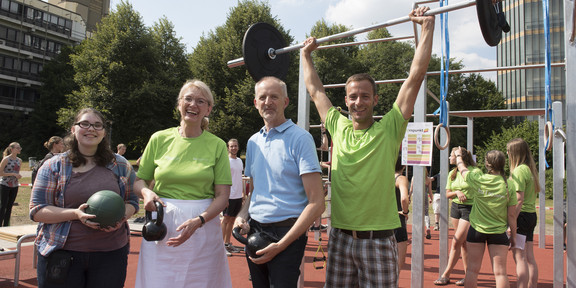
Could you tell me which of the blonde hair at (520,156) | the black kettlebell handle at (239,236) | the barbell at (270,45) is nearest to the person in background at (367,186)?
the barbell at (270,45)

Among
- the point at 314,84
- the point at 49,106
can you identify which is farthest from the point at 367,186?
the point at 49,106

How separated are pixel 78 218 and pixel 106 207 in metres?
0.20

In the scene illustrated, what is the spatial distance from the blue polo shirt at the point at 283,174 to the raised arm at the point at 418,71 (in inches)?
24.3

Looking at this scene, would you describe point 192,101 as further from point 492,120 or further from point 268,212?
point 492,120

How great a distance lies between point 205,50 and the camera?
25562 mm

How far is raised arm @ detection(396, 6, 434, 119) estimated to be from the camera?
241 cm

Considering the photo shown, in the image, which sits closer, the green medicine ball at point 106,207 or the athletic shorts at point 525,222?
the green medicine ball at point 106,207

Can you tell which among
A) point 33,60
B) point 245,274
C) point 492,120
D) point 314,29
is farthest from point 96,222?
point 33,60

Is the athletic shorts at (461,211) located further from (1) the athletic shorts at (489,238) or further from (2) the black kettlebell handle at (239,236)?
(2) the black kettlebell handle at (239,236)

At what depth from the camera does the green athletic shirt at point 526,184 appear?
182 inches

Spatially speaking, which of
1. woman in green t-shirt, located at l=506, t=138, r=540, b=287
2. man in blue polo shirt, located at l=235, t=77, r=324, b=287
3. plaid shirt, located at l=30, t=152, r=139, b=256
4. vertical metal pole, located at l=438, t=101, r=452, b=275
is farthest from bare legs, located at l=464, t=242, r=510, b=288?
Result: plaid shirt, located at l=30, t=152, r=139, b=256

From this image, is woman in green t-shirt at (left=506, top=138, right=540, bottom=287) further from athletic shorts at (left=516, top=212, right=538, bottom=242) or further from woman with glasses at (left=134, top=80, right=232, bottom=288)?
woman with glasses at (left=134, top=80, right=232, bottom=288)

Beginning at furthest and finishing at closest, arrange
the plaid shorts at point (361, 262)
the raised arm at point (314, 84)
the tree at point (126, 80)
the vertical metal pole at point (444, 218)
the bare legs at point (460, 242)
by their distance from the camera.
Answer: the tree at point (126, 80) < the vertical metal pole at point (444, 218) < the bare legs at point (460, 242) < the raised arm at point (314, 84) < the plaid shorts at point (361, 262)

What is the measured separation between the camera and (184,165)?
8.35 ft
